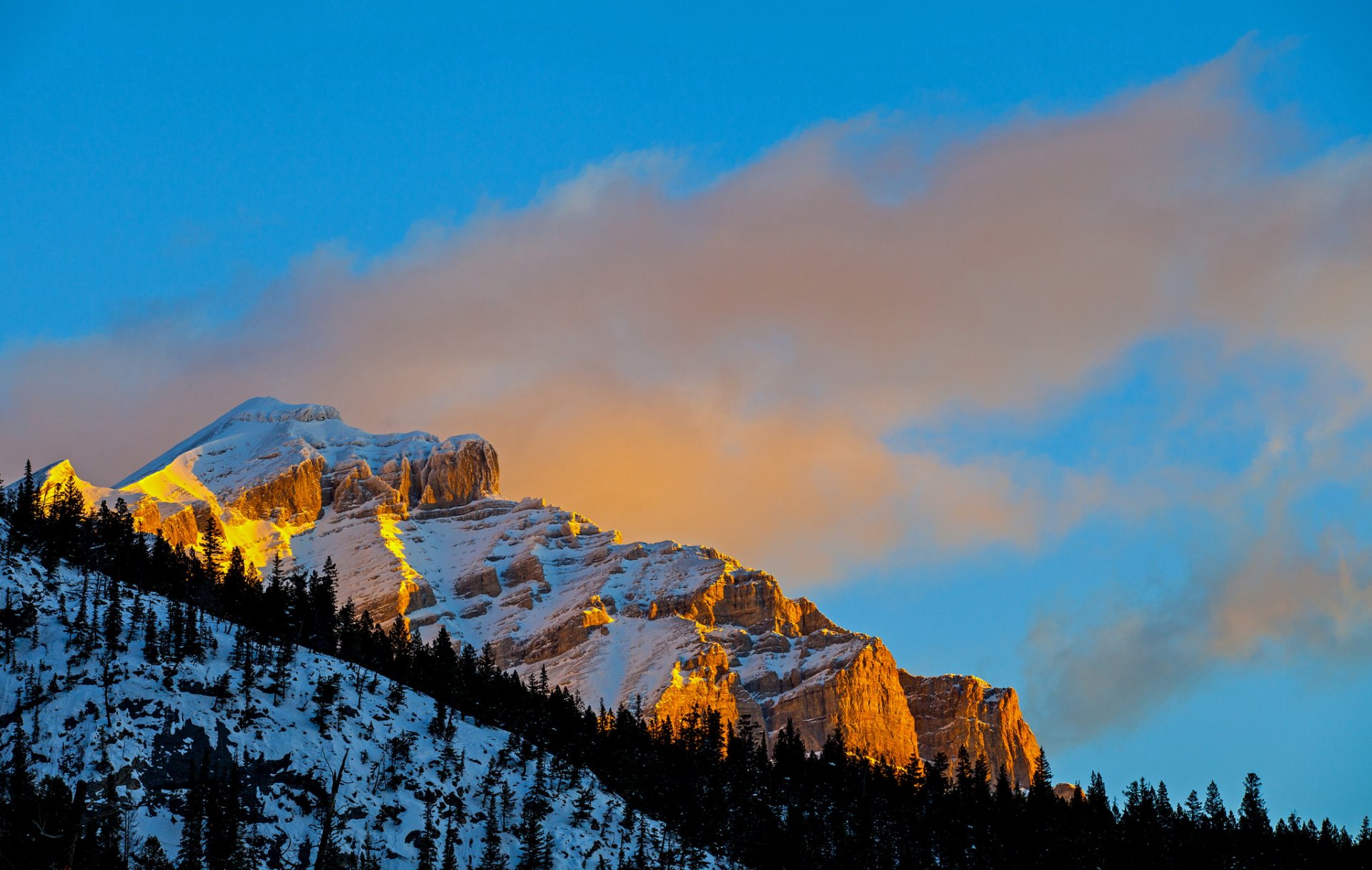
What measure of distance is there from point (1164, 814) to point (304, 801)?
4396 inches

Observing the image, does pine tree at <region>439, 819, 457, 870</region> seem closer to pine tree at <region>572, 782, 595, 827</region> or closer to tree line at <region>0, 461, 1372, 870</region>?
tree line at <region>0, 461, 1372, 870</region>

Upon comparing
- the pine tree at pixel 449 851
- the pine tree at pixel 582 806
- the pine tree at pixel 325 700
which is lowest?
the pine tree at pixel 449 851

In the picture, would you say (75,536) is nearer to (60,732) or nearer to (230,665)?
(230,665)

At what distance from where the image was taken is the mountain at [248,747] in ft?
A: 386

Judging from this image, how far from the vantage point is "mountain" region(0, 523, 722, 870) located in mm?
117562

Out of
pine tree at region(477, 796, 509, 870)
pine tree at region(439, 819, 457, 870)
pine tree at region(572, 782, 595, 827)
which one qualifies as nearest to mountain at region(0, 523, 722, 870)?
pine tree at region(572, 782, 595, 827)

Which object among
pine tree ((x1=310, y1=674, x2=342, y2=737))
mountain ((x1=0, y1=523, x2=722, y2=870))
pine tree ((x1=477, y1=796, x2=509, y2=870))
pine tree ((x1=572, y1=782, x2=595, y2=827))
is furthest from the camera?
pine tree ((x1=572, y1=782, x2=595, y2=827))

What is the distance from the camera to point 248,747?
12938 cm

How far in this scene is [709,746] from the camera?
19188 centimetres

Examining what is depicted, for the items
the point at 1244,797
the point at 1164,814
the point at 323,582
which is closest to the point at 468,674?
the point at 323,582

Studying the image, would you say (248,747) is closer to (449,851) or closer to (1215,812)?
(449,851)

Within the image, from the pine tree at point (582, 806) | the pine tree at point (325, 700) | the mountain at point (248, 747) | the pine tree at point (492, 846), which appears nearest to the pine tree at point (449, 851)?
the mountain at point (248, 747)

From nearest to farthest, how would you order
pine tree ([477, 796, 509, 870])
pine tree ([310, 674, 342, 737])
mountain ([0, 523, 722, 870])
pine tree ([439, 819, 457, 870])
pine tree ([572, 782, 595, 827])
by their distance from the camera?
mountain ([0, 523, 722, 870])
pine tree ([439, 819, 457, 870])
pine tree ([477, 796, 509, 870])
pine tree ([310, 674, 342, 737])
pine tree ([572, 782, 595, 827])

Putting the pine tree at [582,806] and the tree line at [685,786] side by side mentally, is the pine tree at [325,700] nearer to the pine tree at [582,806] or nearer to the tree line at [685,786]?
the tree line at [685,786]
